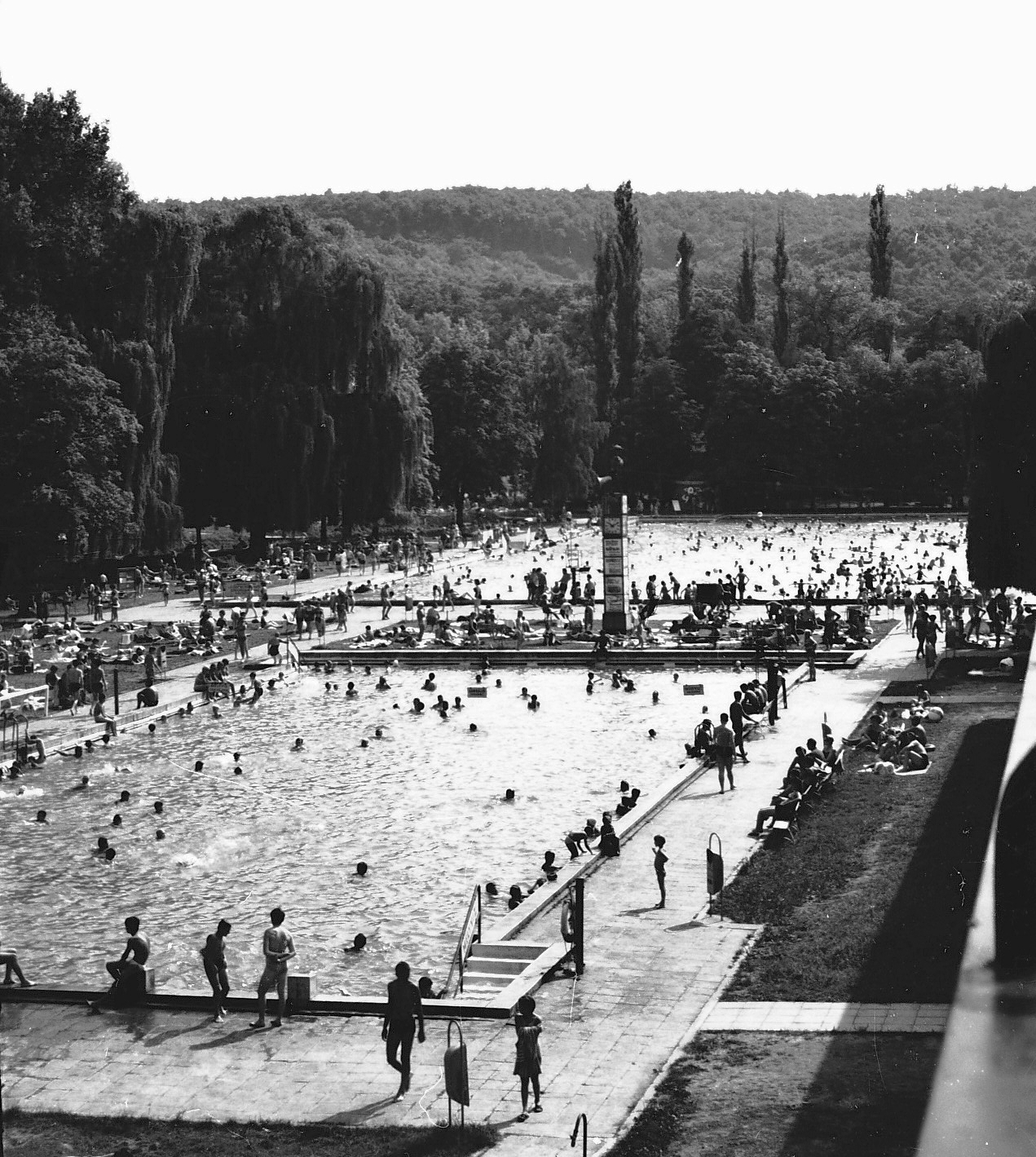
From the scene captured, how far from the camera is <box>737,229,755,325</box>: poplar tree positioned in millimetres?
113562

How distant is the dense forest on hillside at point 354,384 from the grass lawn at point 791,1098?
1863 centimetres

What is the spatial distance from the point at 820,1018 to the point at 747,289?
106 meters

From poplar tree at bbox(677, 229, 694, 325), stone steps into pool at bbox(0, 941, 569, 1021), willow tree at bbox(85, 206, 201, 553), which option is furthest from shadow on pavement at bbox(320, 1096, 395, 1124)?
poplar tree at bbox(677, 229, 694, 325)

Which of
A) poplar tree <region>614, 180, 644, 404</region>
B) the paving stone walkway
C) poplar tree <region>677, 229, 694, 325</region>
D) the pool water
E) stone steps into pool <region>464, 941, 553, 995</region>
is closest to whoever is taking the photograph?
the paving stone walkway

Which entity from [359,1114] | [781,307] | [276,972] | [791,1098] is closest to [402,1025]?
[359,1114]

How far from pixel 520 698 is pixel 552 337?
92.9 metres

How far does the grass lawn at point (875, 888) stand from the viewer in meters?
13.3

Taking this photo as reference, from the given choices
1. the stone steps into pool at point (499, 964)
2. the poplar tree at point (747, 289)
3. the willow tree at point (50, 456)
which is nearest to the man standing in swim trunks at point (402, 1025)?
the stone steps into pool at point (499, 964)

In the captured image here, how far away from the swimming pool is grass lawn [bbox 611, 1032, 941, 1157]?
417 cm

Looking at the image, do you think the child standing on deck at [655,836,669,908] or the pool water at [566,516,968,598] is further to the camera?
the pool water at [566,516,968,598]

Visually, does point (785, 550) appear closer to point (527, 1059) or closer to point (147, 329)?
point (147, 329)

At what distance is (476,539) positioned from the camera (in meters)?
72.9

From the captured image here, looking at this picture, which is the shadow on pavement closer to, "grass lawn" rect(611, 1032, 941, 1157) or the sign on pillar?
"grass lawn" rect(611, 1032, 941, 1157)

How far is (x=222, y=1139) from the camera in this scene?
10.6 metres
